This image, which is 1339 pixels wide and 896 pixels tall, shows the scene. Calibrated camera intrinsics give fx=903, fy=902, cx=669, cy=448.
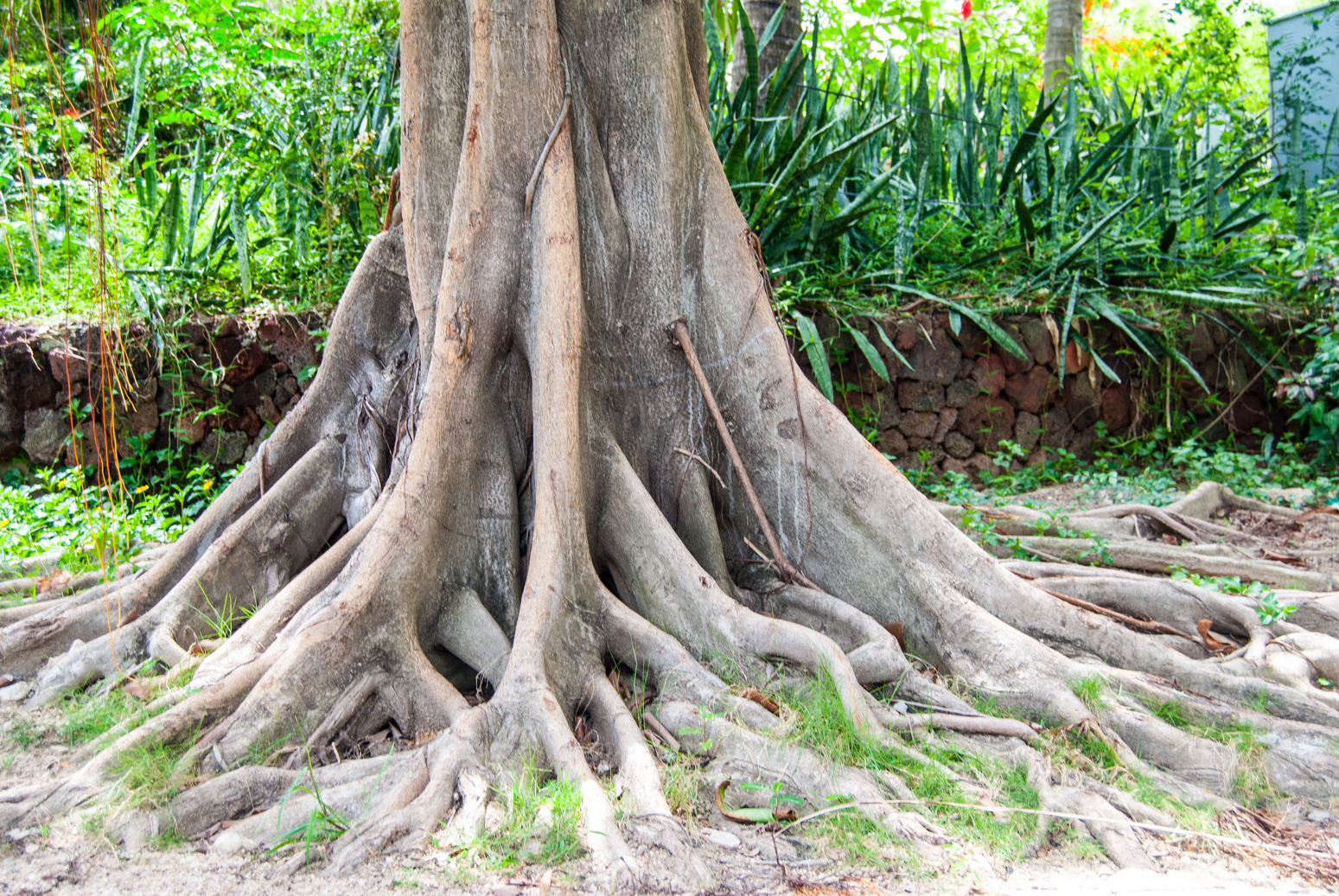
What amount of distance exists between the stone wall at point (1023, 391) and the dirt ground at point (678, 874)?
4.18 metres

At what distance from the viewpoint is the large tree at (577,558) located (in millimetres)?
2322

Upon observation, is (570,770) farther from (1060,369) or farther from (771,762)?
(1060,369)

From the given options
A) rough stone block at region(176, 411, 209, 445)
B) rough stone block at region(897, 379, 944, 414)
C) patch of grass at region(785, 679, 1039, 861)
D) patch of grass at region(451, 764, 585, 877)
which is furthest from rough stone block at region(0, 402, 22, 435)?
rough stone block at region(897, 379, 944, 414)

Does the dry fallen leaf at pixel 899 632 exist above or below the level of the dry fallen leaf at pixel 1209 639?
above

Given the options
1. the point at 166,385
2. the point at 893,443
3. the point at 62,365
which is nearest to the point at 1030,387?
the point at 893,443

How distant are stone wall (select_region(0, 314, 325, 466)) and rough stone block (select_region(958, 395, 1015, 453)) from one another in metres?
4.31

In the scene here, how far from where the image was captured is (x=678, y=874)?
6.03 ft

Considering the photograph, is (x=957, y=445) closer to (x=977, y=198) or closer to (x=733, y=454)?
(x=977, y=198)

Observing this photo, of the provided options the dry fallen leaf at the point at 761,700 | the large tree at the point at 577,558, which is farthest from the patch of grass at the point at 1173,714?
the dry fallen leaf at the point at 761,700

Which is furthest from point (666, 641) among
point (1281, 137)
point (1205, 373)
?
point (1281, 137)

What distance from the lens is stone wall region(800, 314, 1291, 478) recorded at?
6.07 metres

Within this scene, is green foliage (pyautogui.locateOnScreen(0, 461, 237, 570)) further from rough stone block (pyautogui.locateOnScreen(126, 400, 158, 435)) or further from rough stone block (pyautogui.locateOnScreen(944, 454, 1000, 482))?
rough stone block (pyautogui.locateOnScreen(944, 454, 1000, 482))

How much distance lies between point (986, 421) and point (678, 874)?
508 centimetres

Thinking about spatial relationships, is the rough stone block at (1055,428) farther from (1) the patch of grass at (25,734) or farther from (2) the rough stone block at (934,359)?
(1) the patch of grass at (25,734)
